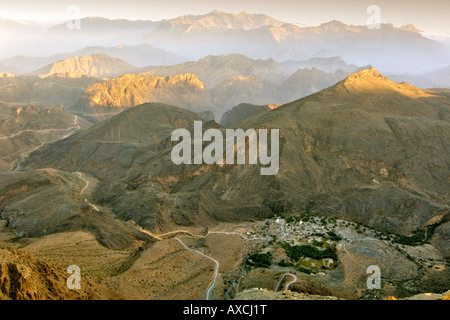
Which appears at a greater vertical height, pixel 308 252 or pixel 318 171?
pixel 318 171

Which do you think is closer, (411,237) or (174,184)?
(411,237)

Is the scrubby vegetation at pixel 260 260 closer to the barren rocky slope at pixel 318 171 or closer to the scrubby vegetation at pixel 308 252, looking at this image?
the scrubby vegetation at pixel 308 252

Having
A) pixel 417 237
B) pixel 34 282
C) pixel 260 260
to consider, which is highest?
pixel 34 282

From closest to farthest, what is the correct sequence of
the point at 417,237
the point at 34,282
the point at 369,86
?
the point at 34,282 → the point at 417,237 → the point at 369,86

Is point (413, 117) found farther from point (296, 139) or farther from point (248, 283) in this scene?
point (248, 283)

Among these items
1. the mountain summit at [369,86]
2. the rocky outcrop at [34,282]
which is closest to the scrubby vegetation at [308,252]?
the rocky outcrop at [34,282]

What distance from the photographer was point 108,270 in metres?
39.1

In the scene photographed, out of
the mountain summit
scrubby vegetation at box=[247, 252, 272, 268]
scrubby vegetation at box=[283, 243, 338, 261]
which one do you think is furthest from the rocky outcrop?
the mountain summit

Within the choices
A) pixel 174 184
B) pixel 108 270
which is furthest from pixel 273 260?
pixel 174 184

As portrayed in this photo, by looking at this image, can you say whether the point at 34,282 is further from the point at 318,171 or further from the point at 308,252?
the point at 318,171

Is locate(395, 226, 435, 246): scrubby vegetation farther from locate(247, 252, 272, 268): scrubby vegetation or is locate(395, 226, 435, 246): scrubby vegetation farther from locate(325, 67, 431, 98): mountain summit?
locate(325, 67, 431, 98): mountain summit

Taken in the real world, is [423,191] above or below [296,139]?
below

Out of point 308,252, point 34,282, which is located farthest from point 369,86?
point 34,282
